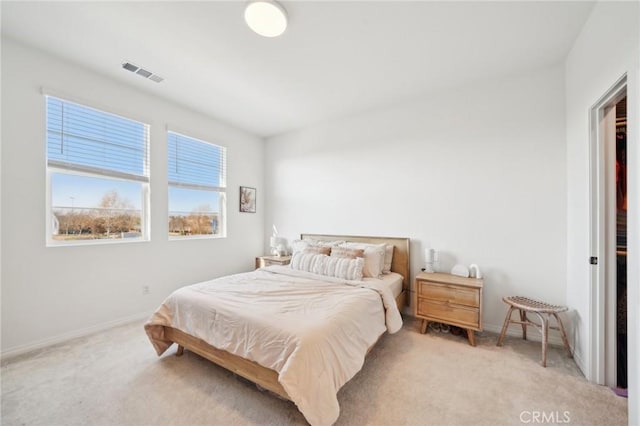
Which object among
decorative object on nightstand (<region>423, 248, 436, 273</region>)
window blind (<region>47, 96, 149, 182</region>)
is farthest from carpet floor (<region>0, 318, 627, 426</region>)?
window blind (<region>47, 96, 149, 182</region>)

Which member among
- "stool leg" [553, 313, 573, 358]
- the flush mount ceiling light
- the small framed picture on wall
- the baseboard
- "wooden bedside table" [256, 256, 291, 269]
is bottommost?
the baseboard

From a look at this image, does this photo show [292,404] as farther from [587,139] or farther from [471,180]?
[587,139]

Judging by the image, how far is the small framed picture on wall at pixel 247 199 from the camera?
4.26 metres

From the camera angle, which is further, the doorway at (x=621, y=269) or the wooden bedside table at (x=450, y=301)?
the wooden bedside table at (x=450, y=301)

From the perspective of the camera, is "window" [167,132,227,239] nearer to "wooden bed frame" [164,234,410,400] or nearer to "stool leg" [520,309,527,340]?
"wooden bed frame" [164,234,410,400]

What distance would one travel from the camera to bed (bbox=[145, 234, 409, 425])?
1.38 metres

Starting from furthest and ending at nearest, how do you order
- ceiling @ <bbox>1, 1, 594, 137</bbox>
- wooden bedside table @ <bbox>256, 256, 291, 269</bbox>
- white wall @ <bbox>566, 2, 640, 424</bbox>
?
1. wooden bedside table @ <bbox>256, 256, 291, 269</bbox>
2. ceiling @ <bbox>1, 1, 594, 137</bbox>
3. white wall @ <bbox>566, 2, 640, 424</bbox>

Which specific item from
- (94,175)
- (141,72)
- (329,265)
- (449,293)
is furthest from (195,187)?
(449,293)

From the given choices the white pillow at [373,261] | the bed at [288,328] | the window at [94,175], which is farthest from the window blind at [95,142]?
the white pillow at [373,261]

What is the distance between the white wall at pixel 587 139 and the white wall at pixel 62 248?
4.17m

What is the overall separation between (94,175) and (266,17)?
97.4 inches

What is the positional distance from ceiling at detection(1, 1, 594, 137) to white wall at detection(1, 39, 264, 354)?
22 centimetres

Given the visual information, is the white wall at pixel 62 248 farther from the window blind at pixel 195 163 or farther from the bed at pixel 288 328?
the bed at pixel 288 328

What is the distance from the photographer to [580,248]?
2051 millimetres
